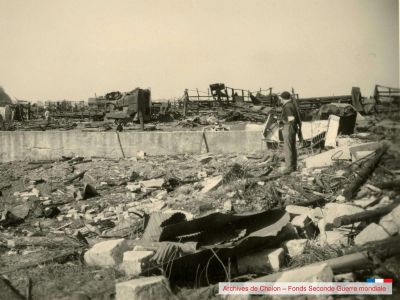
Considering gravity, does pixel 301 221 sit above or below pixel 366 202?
below

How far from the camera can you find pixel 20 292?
13.8 ft

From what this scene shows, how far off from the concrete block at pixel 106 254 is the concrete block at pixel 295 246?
198 centimetres

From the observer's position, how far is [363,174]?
5691mm

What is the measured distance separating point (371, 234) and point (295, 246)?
0.89 metres

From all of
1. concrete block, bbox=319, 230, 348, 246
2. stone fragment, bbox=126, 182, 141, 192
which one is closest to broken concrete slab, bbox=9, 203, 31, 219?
stone fragment, bbox=126, 182, 141, 192

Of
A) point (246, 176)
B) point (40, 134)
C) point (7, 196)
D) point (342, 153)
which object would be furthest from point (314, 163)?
point (40, 134)

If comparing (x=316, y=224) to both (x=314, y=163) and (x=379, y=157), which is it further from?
(x=314, y=163)

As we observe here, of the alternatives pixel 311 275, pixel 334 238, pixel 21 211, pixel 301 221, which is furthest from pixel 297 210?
pixel 21 211

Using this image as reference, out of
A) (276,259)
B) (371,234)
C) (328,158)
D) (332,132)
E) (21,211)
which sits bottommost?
(21,211)

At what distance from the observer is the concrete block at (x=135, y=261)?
4.35m

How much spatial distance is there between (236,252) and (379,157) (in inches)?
90.4

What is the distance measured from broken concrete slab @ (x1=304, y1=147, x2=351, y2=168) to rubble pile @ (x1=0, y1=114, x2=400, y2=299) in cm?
3

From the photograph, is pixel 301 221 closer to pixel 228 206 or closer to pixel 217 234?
pixel 217 234

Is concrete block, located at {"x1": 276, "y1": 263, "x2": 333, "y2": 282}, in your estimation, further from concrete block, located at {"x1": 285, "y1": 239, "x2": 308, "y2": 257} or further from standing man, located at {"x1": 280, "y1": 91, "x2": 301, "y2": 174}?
standing man, located at {"x1": 280, "y1": 91, "x2": 301, "y2": 174}
